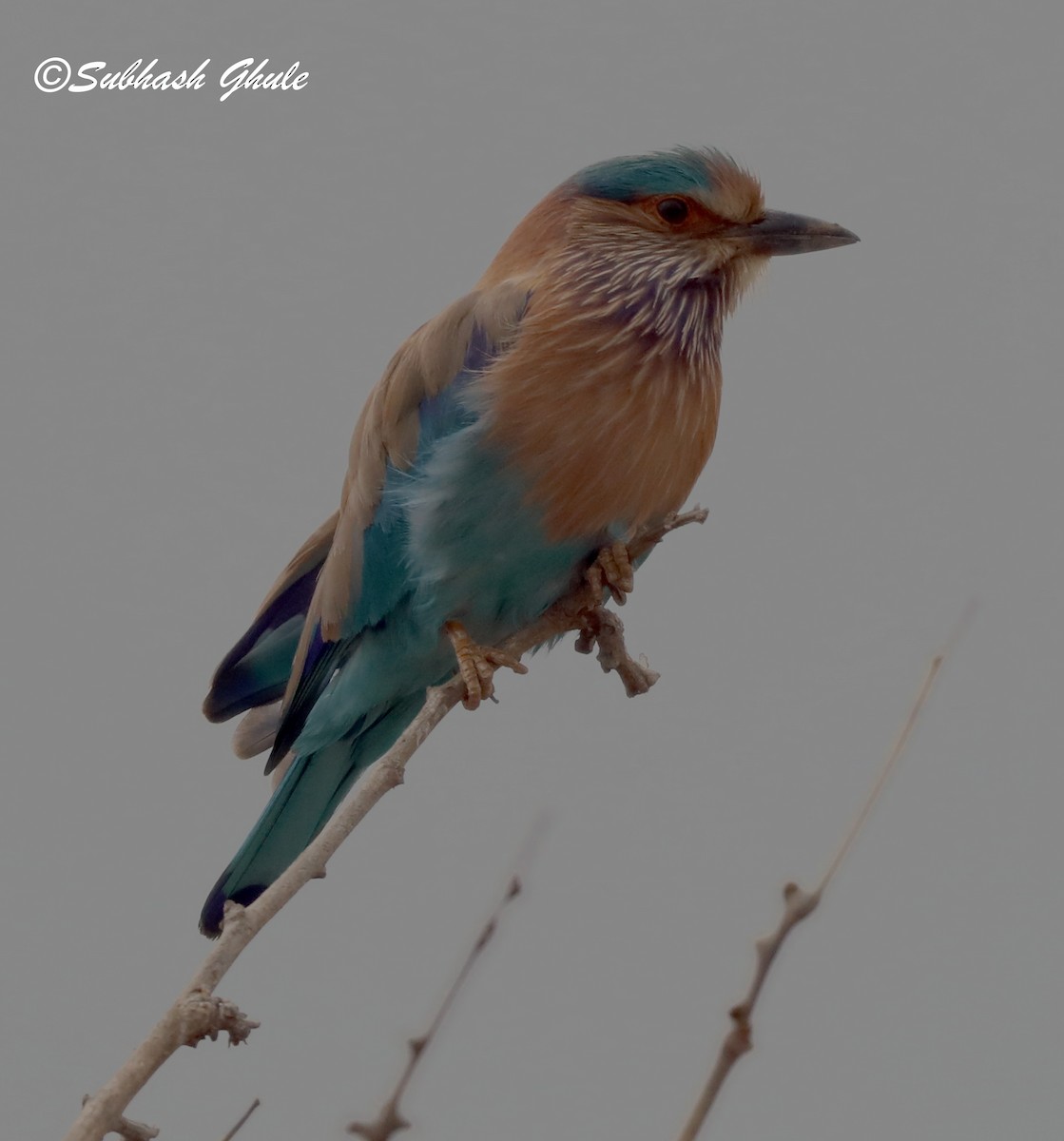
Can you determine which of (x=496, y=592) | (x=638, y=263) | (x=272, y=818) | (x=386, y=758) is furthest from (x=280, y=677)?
(x=386, y=758)

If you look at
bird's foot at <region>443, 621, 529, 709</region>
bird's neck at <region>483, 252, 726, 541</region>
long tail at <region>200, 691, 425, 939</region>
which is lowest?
long tail at <region>200, 691, 425, 939</region>

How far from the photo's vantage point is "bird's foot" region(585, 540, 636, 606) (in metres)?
3.25

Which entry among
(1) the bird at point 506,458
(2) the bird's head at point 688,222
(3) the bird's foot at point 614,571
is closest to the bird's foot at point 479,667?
(1) the bird at point 506,458

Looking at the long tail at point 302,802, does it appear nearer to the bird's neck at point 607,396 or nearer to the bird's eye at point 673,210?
the bird's neck at point 607,396

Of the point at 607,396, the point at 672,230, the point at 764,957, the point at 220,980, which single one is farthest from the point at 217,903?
the point at 764,957

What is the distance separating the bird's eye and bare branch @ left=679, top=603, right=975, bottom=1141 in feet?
8.01

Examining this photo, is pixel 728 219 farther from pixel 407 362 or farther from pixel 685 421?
pixel 407 362

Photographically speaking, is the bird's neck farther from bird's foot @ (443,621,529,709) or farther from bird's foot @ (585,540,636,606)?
bird's foot @ (443,621,529,709)

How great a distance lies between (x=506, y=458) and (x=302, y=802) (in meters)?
1.00

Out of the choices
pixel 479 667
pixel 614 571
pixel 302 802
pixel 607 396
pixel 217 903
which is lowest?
pixel 217 903

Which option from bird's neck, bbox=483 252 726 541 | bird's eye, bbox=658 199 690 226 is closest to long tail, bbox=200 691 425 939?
bird's neck, bbox=483 252 726 541

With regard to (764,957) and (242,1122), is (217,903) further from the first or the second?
(764,957)

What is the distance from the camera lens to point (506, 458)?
3.19 metres

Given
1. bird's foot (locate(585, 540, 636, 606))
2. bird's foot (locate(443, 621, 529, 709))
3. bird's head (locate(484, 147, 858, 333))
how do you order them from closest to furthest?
bird's foot (locate(443, 621, 529, 709)) → bird's foot (locate(585, 540, 636, 606)) → bird's head (locate(484, 147, 858, 333))
